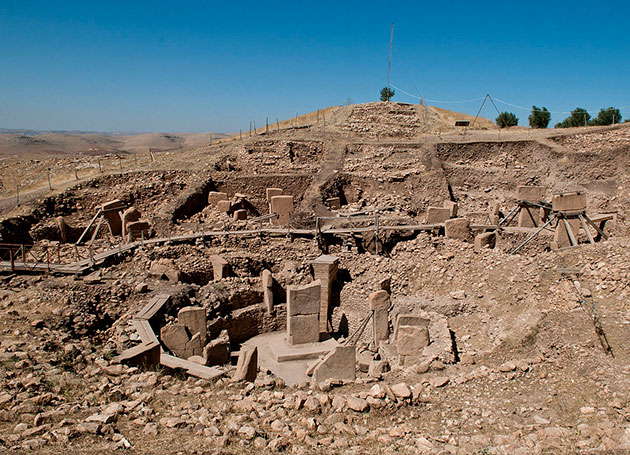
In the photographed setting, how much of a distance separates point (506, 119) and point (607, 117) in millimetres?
6817

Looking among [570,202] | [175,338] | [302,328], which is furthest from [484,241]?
[175,338]

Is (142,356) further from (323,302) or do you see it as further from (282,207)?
(282,207)

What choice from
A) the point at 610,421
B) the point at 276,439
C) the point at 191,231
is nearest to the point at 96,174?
the point at 191,231

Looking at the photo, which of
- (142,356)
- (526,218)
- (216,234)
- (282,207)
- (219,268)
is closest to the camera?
(142,356)

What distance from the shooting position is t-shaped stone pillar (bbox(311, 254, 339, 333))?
13.0m

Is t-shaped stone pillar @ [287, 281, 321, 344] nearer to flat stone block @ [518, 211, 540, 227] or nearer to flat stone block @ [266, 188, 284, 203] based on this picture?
flat stone block @ [518, 211, 540, 227]

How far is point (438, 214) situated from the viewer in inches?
632

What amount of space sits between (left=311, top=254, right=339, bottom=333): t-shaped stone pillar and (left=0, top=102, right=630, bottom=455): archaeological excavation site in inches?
3.5

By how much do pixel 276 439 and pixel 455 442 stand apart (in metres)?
2.29

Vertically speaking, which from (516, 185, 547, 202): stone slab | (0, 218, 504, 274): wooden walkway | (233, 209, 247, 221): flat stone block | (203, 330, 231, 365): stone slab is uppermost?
(516, 185, 547, 202): stone slab

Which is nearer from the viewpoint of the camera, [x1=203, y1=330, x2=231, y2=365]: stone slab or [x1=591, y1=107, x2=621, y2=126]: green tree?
[x1=203, y1=330, x2=231, y2=365]: stone slab

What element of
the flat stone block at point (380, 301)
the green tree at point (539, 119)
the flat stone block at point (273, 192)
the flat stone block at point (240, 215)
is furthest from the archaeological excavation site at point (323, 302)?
the green tree at point (539, 119)

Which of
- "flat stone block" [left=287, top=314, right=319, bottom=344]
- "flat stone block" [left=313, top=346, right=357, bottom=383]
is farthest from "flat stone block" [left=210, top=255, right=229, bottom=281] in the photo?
"flat stone block" [left=313, top=346, right=357, bottom=383]

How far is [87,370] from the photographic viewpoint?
7.28 m
